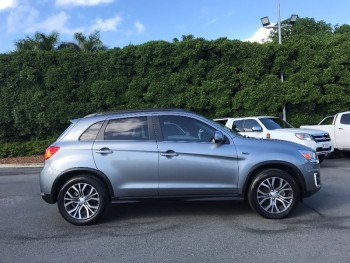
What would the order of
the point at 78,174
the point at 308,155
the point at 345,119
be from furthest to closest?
the point at 345,119
the point at 308,155
the point at 78,174

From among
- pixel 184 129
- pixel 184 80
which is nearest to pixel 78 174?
pixel 184 129

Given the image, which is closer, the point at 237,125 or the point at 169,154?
the point at 169,154

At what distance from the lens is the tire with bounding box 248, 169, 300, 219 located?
6.89 m

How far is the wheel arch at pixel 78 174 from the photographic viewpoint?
6.84 m

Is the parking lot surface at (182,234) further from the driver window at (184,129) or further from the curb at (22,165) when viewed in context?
the curb at (22,165)

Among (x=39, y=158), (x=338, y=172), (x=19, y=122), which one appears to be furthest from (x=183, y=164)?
(x=19, y=122)

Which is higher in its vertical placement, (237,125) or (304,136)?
(237,125)

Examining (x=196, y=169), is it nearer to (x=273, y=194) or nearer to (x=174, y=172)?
(x=174, y=172)

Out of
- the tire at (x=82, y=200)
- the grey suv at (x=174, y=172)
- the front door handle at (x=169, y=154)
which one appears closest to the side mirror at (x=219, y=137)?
the grey suv at (x=174, y=172)

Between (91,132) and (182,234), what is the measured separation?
7.07 feet

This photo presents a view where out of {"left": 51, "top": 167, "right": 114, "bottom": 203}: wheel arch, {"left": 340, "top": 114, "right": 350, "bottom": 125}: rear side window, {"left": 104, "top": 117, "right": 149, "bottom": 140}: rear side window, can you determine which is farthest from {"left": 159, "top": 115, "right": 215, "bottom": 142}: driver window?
{"left": 340, "top": 114, "right": 350, "bottom": 125}: rear side window

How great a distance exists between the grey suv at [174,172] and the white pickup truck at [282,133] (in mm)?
6397

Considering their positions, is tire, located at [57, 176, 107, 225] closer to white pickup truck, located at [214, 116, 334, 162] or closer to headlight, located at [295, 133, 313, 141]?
white pickup truck, located at [214, 116, 334, 162]

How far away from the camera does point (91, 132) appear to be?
7.12 m
